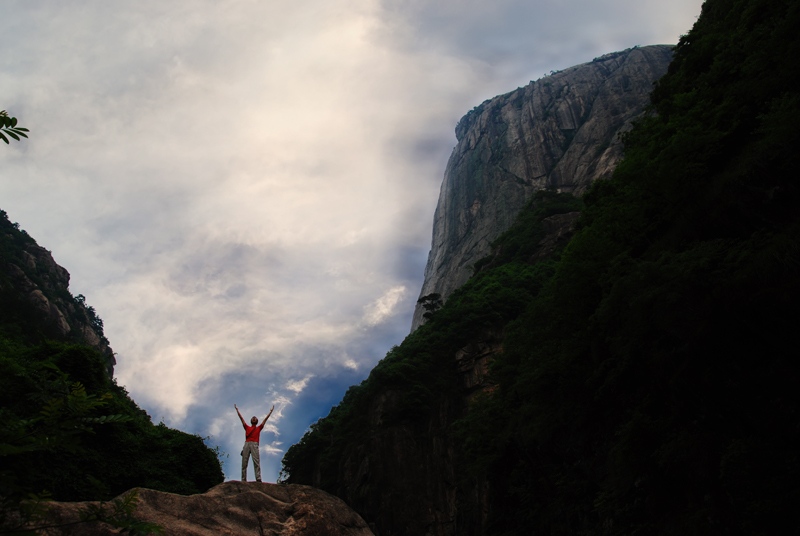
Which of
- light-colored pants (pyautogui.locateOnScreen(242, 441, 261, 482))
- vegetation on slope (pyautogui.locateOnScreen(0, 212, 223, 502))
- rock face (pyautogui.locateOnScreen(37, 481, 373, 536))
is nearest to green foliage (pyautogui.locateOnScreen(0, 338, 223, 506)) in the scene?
vegetation on slope (pyautogui.locateOnScreen(0, 212, 223, 502))

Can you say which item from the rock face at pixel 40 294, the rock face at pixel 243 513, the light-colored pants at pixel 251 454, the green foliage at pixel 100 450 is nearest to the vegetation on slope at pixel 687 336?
the rock face at pixel 243 513

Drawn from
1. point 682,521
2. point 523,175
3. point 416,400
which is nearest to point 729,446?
point 682,521

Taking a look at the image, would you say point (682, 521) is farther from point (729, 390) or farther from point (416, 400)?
point (416, 400)

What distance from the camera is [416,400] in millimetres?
36375

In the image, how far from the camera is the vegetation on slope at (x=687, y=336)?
9.65 metres

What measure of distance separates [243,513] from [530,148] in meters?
81.5

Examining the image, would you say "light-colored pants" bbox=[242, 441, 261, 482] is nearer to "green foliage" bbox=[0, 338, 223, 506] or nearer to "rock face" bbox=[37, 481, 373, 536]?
"rock face" bbox=[37, 481, 373, 536]

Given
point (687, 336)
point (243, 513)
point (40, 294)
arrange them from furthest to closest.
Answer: point (40, 294) < point (243, 513) < point (687, 336)

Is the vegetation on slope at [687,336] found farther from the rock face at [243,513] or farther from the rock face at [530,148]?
the rock face at [530,148]

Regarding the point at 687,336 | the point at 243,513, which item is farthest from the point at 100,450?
the point at 687,336

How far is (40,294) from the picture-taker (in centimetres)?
4766

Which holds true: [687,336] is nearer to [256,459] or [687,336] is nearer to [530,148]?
[256,459]

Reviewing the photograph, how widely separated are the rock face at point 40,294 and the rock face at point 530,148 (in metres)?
45.6

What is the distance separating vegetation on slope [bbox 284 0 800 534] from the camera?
9.65m
